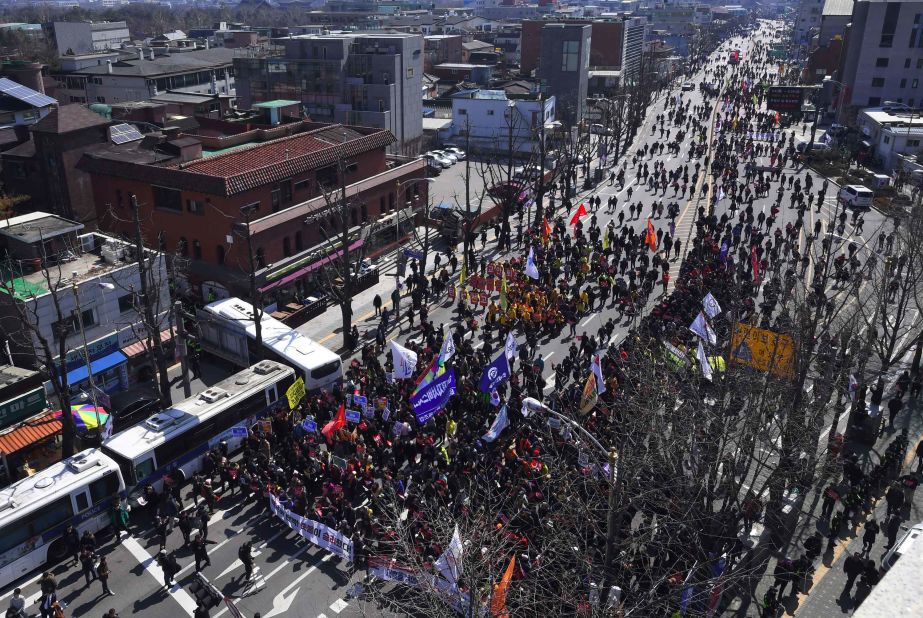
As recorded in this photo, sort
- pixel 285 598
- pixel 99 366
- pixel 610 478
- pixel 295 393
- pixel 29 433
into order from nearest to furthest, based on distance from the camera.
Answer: pixel 610 478 → pixel 285 598 → pixel 29 433 → pixel 295 393 → pixel 99 366

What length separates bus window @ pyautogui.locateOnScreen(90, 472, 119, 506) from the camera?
2184 cm

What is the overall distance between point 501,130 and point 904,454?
61.3 meters

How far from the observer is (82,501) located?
848 inches

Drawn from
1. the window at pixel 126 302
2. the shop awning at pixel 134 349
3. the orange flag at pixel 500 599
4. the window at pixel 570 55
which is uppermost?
the window at pixel 570 55

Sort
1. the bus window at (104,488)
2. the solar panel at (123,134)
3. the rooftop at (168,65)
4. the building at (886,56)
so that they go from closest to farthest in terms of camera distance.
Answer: the bus window at (104,488) → the solar panel at (123,134) → the rooftop at (168,65) → the building at (886,56)

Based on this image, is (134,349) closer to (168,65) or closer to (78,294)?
(78,294)

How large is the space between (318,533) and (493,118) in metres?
65.7

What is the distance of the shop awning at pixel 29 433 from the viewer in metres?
24.3

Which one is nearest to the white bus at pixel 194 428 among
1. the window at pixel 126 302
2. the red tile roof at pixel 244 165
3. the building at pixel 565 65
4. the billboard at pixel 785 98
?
the window at pixel 126 302

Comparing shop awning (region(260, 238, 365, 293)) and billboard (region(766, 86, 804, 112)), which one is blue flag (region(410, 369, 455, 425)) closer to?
shop awning (region(260, 238, 365, 293))

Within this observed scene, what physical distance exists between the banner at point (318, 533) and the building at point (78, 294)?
11.0 metres

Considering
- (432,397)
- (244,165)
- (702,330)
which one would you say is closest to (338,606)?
(432,397)

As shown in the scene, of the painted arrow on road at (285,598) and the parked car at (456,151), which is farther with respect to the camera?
the parked car at (456,151)

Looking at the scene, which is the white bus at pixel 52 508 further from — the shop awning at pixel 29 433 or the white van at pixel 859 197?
the white van at pixel 859 197
